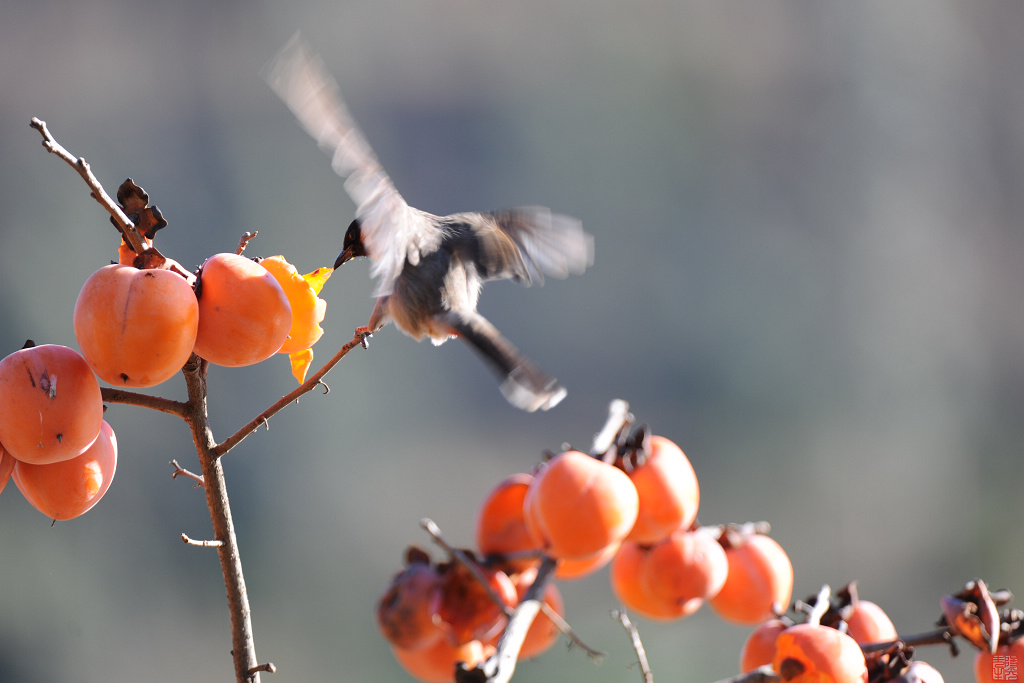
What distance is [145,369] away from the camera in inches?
20.1

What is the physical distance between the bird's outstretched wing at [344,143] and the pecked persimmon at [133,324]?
0.20 metres

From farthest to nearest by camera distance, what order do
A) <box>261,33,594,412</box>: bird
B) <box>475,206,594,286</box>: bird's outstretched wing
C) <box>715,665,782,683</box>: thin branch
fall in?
1. <box>475,206,594,286</box>: bird's outstretched wing
2. <box>261,33,594,412</box>: bird
3. <box>715,665,782,683</box>: thin branch

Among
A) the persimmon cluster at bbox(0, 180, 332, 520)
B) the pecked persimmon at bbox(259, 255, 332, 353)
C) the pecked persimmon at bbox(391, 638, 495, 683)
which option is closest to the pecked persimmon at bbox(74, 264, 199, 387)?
the persimmon cluster at bbox(0, 180, 332, 520)

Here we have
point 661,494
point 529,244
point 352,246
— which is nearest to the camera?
→ point 661,494

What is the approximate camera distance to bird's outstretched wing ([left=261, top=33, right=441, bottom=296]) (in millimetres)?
697

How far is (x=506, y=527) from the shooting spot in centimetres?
72

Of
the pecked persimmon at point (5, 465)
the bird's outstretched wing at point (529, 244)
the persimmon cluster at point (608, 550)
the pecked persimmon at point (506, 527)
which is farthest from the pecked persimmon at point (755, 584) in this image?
the pecked persimmon at point (5, 465)

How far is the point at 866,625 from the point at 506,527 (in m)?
0.32

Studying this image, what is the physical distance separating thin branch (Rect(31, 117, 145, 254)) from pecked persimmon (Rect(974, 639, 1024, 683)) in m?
0.69

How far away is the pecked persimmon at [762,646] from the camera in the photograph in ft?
2.25

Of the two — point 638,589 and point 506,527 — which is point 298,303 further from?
point 638,589

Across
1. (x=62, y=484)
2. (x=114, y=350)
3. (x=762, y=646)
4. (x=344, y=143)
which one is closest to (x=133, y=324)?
(x=114, y=350)

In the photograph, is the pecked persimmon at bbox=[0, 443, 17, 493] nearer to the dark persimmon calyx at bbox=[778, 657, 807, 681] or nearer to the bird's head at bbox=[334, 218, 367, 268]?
the bird's head at bbox=[334, 218, 367, 268]

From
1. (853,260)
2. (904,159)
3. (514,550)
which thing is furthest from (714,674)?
(514,550)
